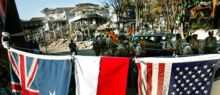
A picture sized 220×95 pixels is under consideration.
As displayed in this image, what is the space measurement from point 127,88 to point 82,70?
2.86ft

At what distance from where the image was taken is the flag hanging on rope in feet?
18.5

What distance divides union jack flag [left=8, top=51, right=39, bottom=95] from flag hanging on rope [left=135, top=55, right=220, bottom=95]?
2280mm

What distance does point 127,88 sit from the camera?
5934 millimetres

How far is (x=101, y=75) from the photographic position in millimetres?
5840

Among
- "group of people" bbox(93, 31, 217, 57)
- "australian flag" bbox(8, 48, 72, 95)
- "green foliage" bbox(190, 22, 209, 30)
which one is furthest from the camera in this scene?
"green foliage" bbox(190, 22, 209, 30)

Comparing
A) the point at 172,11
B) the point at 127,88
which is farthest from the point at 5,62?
the point at 172,11

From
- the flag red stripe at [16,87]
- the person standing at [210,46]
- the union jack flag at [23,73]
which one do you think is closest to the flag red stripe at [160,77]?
the union jack flag at [23,73]

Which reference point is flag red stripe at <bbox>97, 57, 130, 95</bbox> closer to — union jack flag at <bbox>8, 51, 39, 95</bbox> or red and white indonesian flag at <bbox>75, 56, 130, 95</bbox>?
red and white indonesian flag at <bbox>75, 56, 130, 95</bbox>

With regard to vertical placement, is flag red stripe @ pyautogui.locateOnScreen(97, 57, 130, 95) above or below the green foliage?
above

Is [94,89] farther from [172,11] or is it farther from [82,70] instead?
[172,11]

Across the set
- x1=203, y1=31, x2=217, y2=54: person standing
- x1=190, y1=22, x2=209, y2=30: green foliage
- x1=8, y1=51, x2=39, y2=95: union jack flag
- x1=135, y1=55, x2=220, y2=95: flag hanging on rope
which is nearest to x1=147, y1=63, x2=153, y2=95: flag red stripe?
x1=135, y1=55, x2=220, y2=95: flag hanging on rope

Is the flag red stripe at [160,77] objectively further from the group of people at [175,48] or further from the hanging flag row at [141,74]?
the group of people at [175,48]

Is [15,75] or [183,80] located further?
[15,75]

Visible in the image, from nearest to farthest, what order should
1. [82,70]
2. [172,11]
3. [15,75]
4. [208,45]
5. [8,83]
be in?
[82,70], [15,75], [8,83], [208,45], [172,11]
